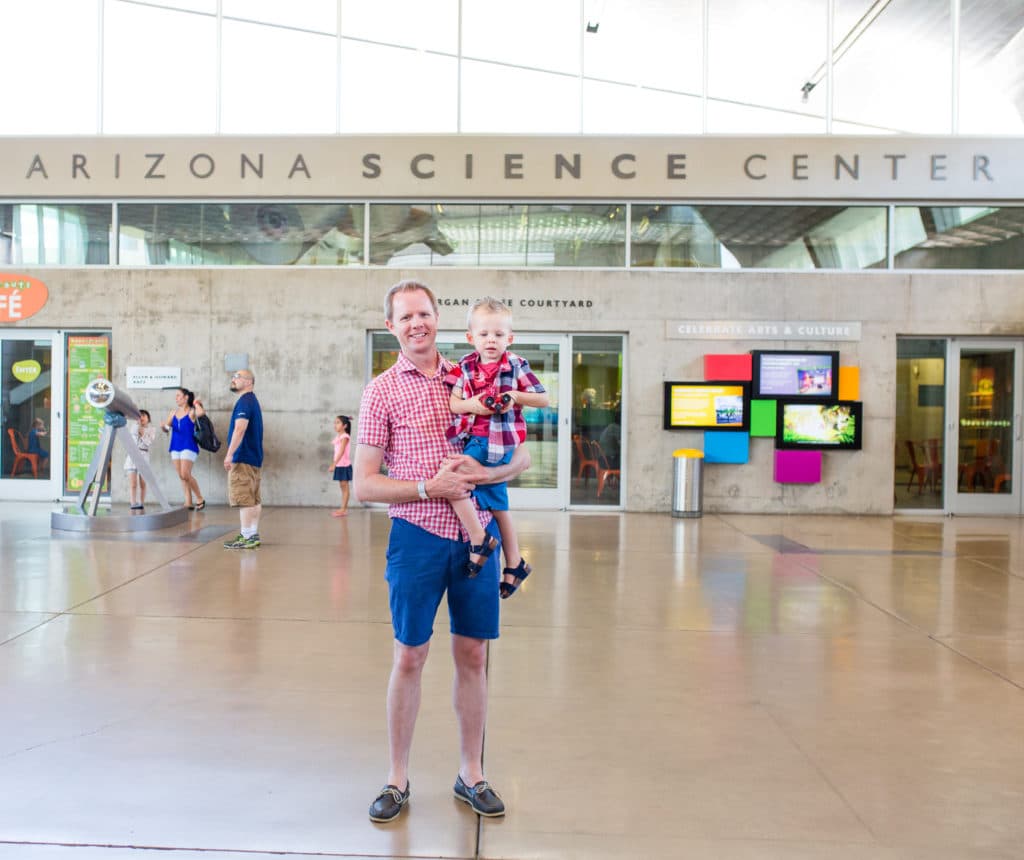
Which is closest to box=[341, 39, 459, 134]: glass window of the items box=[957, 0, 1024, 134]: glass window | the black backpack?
the black backpack

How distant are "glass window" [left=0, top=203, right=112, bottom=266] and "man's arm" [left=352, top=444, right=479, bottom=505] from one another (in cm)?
1171

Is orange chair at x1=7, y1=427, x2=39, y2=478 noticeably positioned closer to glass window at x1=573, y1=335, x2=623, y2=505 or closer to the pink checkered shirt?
glass window at x1=573, y1=335, x2=623, y2=505

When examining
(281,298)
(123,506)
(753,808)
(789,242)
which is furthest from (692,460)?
(753,808)

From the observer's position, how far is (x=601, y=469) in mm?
12719

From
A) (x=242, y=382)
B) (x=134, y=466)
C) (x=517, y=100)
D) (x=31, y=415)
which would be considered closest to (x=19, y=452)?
(x=31, y=415)

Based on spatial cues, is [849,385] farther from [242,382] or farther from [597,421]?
[242,382]

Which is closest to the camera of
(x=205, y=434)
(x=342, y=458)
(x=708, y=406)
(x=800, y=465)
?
(x=205, y=434)

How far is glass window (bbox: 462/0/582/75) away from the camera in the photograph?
1272 cm

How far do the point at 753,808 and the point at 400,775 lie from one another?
4.22 feet

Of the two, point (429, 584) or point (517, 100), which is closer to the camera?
point (429, 584)

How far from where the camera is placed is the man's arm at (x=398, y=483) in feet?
9.30

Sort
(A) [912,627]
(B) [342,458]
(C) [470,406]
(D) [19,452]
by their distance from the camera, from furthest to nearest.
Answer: (D) [19,452] < (B) [342,458] < (A) [912,627] < (C) [470,406]

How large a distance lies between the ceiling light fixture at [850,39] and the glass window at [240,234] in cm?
693

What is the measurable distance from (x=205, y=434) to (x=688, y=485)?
6.73m
